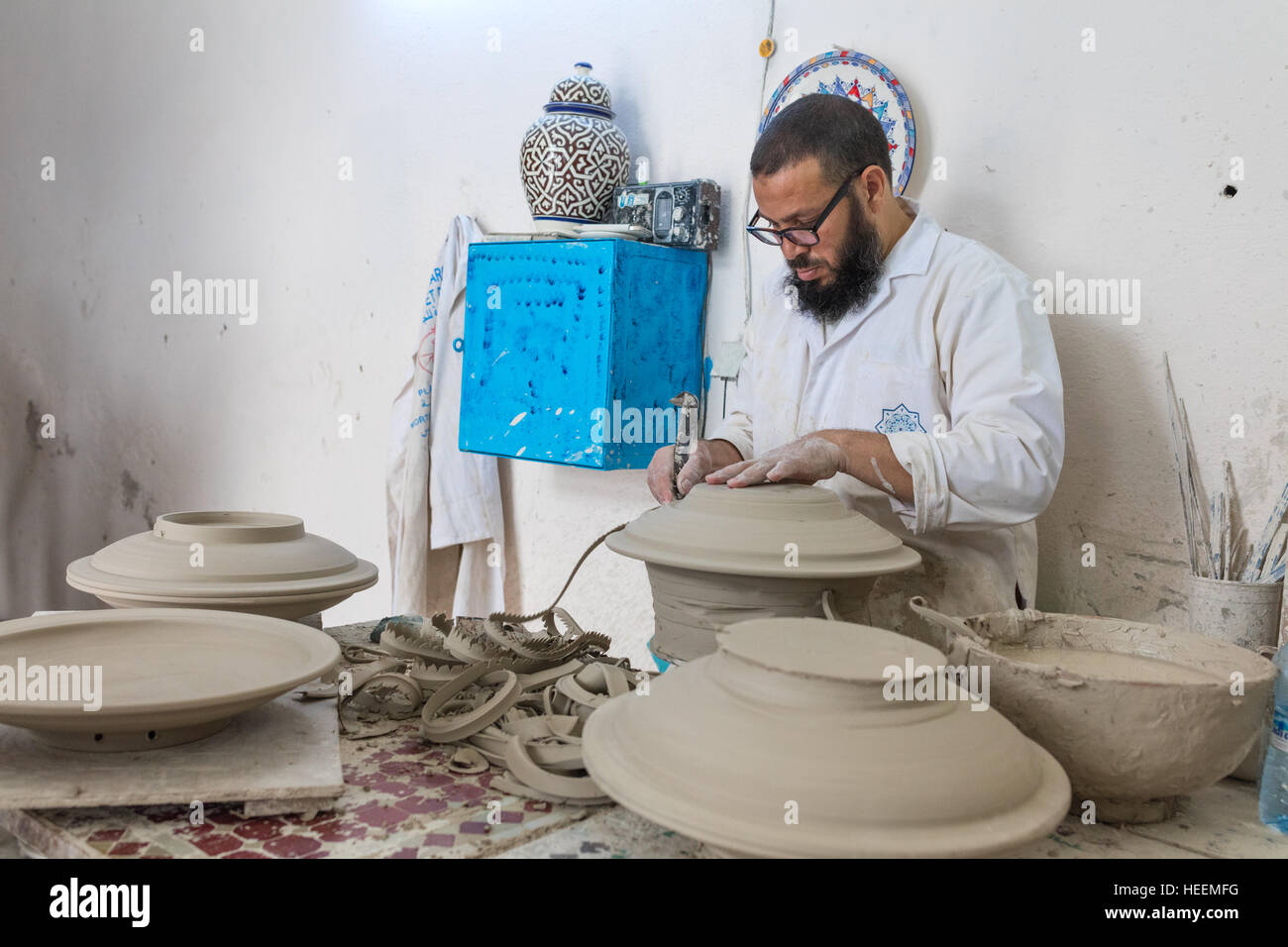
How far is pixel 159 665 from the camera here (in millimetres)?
1514

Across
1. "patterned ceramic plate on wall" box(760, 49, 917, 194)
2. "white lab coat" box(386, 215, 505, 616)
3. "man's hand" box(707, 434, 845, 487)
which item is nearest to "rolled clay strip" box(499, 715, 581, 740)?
"man's hand" box(707, 434, 845, 487)

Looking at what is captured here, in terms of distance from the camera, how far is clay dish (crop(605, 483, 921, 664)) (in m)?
1.47

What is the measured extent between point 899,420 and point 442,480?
1.96 m

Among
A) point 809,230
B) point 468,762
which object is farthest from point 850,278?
point 468,762

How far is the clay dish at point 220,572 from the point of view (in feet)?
5.86

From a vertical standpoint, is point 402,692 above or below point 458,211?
below

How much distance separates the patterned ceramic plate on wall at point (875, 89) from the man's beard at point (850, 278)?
0.38m

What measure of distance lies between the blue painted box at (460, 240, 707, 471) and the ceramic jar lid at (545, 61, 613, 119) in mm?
456

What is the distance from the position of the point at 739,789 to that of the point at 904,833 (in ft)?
0.55

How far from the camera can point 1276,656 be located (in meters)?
1.32

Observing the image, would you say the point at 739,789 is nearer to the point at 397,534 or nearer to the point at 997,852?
the point at 997,852

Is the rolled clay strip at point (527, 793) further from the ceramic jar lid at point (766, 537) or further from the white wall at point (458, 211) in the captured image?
the white wall at point (458, 211)

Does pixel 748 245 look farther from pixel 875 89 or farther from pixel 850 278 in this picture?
Answer: pixel 850 278
